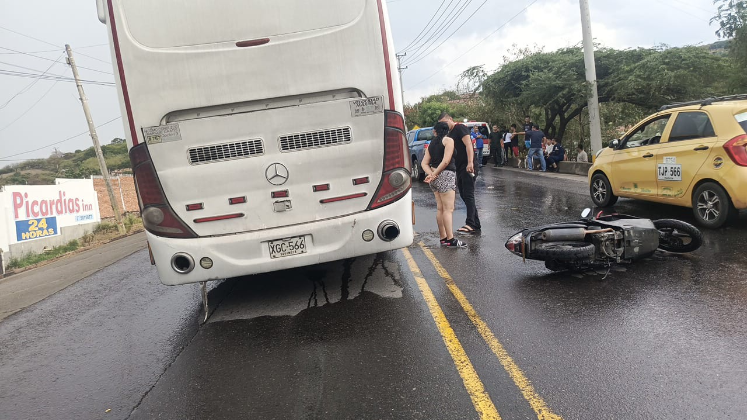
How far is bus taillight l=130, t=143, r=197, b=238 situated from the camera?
434 cm

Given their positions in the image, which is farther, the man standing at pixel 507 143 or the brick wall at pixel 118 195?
the brick wall at pixel 118 195

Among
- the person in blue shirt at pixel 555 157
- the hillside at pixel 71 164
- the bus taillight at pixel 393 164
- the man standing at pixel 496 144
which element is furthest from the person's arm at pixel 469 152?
the hillside at pixel 71 164

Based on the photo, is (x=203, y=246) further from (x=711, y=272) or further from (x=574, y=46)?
(x=574, y=46)

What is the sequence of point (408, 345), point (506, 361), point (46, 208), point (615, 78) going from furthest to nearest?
point (615, 78) → point (46, 208) → point (408, 345) → point (506, 361)

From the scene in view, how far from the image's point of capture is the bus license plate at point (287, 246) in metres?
4.61

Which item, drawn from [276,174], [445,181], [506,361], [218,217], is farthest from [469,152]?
[506,361]

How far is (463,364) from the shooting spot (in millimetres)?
3559

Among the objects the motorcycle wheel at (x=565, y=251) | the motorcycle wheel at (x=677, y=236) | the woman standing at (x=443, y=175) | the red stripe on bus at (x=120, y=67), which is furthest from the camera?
the woman standing at (x=443, y=175)

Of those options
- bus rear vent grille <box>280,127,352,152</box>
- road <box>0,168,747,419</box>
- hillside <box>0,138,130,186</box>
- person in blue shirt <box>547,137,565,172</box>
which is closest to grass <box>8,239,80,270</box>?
road <box>0,168,747,419</box>

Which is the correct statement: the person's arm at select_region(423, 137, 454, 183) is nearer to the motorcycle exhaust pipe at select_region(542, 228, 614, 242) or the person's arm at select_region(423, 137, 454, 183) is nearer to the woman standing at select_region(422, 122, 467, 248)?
the woman standing at select_region(422, 122, 467, 248)

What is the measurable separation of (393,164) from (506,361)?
6.47 ft

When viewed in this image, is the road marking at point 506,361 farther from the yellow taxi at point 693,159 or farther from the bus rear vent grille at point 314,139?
the yellow taxi at point 693,159

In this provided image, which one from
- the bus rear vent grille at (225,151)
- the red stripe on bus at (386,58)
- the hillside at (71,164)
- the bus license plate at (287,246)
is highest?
the hillside at (71,164)

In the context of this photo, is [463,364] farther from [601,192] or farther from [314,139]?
[601,192]
